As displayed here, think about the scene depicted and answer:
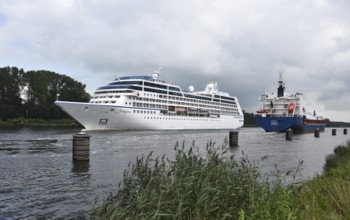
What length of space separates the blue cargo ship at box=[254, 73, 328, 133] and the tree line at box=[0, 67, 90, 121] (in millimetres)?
63653

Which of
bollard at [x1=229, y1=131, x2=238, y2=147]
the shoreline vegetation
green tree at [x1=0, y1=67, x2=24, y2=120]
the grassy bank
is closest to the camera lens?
the shoreline vegetation

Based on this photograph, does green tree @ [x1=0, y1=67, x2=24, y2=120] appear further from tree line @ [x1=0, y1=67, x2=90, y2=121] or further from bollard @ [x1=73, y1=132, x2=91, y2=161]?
bollard @ [x1=73, y1=132, x2=91, y2=161]

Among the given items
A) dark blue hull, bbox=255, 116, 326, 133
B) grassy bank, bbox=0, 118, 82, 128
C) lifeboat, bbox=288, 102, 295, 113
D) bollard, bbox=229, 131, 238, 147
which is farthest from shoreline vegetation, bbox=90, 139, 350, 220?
grassy bank, bbox=0, 118, 82, 128

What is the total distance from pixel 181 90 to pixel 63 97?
46.5m

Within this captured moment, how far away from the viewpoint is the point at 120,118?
76.3m

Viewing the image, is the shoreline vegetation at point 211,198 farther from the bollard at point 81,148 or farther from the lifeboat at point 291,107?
the lifeboat at point 291,107

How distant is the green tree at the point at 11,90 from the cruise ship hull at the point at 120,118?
45.5 meters

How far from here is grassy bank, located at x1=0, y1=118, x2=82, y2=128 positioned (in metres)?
99.0

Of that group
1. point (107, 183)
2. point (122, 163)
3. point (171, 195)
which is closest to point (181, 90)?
point (122, 163)

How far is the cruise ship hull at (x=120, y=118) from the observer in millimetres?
72750

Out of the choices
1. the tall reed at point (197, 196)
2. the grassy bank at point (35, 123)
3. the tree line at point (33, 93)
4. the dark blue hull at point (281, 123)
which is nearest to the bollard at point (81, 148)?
the tall reed at point (197, 196)

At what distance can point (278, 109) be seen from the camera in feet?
298

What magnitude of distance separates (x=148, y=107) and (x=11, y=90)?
53.6m

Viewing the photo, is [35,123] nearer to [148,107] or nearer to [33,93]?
[33,93]
